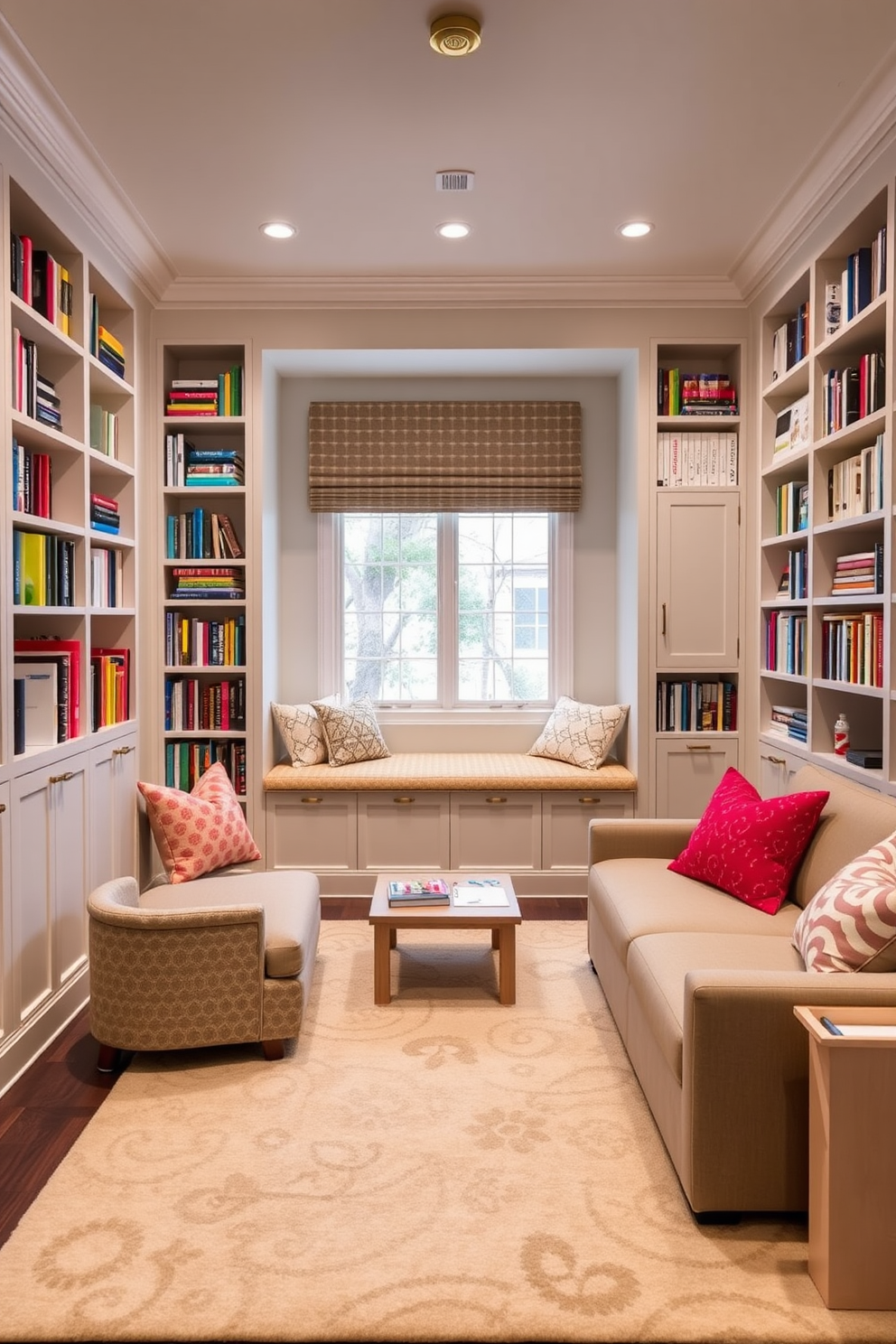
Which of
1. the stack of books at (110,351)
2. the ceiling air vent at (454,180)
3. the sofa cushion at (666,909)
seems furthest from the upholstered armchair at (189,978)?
the ceiling air vent at (454,180)

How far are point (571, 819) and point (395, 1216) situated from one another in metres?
2.62

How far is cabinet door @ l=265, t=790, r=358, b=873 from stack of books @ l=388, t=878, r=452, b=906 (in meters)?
1.20

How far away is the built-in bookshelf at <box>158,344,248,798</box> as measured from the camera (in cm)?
438

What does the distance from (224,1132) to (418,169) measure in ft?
10.2

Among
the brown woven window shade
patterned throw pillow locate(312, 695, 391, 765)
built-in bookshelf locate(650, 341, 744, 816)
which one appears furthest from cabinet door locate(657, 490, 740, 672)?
patterned throw pillow locate(312, 695, 391, 765)

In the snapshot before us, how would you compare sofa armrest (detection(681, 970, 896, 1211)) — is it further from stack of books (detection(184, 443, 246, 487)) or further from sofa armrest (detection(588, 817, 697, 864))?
stack of books (detection(184, 443, 246, 487))

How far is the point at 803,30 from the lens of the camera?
246 cm

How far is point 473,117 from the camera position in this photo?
2863 millimetres

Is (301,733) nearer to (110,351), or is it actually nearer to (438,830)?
(438,830)

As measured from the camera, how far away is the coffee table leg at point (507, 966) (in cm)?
312

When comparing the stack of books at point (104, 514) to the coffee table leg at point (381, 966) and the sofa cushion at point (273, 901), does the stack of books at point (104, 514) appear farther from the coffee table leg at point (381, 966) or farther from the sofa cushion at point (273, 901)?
the coffee table leg at point (381, 966)

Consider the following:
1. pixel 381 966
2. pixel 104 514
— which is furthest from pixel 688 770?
pixel 104 514

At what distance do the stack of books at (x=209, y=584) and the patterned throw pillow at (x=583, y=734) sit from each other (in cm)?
175

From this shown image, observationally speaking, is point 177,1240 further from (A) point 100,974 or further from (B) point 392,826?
(B) point 392,826
